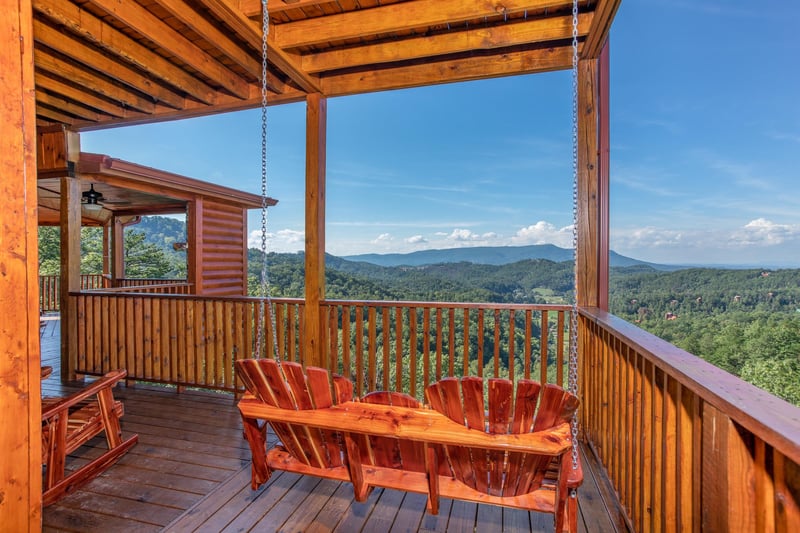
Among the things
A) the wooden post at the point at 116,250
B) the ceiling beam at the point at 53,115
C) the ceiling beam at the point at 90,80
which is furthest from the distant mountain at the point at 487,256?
the ceiling beam at the point at 53,115

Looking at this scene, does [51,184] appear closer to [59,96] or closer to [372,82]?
[59,96]

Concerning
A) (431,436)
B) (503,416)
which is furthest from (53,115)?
(503,416)

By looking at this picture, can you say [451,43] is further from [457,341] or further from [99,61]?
[99,61]

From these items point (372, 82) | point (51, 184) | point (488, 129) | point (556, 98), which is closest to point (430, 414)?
point (372, 82)

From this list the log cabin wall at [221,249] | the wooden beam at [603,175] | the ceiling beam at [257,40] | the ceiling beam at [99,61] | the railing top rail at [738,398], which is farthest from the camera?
the log cabin wall at [221,249]

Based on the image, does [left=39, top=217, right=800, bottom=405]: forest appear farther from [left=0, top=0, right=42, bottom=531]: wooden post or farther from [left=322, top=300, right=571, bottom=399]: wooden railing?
[left=0, top=0, right=42, bottom=531]: wooden post

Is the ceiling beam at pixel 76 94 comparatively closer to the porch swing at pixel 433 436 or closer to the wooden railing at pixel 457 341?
the wooden railing at pixel 457 341

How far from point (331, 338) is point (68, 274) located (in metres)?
3.31

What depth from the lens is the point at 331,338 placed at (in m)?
3.33

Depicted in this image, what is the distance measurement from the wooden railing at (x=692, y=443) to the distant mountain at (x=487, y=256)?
99cm

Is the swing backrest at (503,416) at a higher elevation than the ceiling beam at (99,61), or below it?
below

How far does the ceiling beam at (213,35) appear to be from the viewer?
7.72 ft

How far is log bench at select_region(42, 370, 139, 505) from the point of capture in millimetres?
1997

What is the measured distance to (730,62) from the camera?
3.09m
